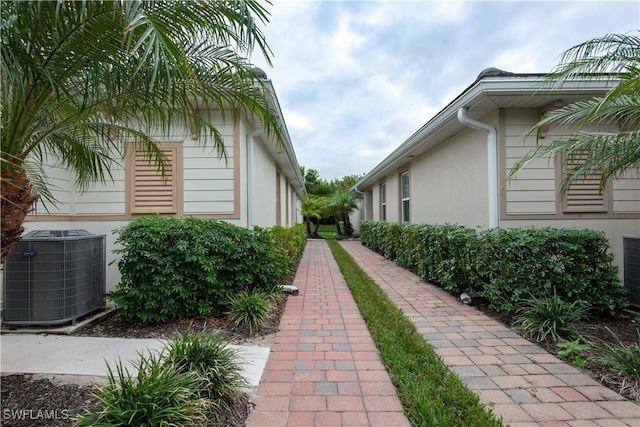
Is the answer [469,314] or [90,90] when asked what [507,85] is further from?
[90,90]

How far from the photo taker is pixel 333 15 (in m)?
6.88

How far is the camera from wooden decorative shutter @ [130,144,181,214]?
5176 mm

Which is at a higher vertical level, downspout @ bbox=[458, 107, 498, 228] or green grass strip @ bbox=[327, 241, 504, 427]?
downspout @ bbox=[458, 107, 498, 228]

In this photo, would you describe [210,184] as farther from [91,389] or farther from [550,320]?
[550,320]

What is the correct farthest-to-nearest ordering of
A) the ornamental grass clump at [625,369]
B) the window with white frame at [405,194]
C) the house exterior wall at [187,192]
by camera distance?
the window with white frame at [405,194] → the house exterior wall at [187,192] → the ornamental grass clump at [625,369]

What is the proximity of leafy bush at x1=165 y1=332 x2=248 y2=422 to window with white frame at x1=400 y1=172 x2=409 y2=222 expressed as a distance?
9011 mm

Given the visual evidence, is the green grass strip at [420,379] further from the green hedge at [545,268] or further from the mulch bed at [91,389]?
the green hedge at [545,268]

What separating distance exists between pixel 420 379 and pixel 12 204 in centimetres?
320

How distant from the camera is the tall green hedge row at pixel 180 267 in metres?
3.85

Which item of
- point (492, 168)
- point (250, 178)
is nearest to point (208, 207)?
point (250, 178)

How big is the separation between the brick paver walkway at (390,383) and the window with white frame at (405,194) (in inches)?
252

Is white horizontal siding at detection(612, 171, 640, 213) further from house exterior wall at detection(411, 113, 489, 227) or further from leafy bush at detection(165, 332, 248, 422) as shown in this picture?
leafy bush at detection(165, 332, 248, 422)

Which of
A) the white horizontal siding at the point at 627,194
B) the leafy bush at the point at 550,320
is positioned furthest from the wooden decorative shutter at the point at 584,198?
the leafy bush at the point at 550,320

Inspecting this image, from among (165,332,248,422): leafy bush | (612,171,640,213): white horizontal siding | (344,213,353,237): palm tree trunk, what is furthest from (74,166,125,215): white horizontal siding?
(344,213,353,237): palm tree trunk
